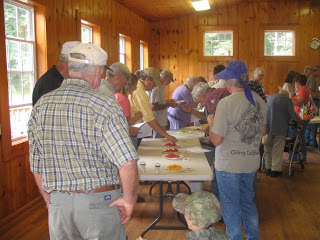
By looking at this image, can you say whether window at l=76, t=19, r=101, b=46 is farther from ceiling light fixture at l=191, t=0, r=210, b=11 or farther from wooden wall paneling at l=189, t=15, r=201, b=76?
wooden wall paneling at l=189, t=15, r=201, b=76

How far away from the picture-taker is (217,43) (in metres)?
9.17

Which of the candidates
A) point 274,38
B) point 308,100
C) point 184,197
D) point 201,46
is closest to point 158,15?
point 201,46

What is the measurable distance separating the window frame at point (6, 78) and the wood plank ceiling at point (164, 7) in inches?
105

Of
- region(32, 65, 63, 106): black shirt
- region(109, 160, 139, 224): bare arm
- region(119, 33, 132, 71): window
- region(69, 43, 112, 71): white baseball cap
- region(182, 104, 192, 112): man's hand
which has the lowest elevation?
region(109, 160, 139, 224): bare arm

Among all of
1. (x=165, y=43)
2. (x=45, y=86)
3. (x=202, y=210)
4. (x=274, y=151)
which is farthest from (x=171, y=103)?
(x=165, y=43)

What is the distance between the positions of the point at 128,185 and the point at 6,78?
2345mm

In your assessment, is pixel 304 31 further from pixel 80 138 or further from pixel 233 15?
pixel 80 138

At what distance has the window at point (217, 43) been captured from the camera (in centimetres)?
913

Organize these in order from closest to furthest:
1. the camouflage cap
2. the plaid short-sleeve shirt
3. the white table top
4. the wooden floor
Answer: the plaid short-sleeve shirt < the camouflage cap < the white table top < the wooden floor

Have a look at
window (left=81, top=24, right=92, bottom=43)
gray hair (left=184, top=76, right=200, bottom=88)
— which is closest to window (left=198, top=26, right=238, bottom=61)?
gray hair (left=184, top=76, right=200, bottom=88)

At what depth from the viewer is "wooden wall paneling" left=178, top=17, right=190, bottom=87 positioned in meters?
9.14

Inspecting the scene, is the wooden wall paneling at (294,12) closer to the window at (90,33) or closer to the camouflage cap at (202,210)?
the window at (90,33)

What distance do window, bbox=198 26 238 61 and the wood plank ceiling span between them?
21.7 inches

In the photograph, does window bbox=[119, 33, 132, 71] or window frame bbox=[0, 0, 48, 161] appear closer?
window frame bbox=[0, 0, 48, 161]
